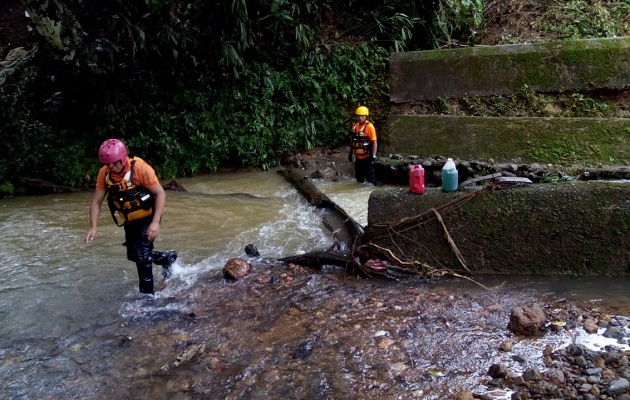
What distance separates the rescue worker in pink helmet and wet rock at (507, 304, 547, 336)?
10.0 feet

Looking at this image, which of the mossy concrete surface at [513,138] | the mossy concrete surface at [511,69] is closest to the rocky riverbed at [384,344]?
the mossy concrete surface at [513,138]

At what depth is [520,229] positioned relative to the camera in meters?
5.12

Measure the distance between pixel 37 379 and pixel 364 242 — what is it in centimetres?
320

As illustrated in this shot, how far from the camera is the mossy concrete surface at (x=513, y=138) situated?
8.44m

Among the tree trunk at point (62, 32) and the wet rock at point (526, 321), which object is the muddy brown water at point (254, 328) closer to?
the wet rock at point (526, 321)

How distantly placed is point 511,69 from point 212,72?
259 inches

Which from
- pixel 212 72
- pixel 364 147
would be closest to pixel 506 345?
pixel 364 147

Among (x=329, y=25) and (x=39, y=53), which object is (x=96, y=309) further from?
(x=329, y=25)

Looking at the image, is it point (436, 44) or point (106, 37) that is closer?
point (106, 37)

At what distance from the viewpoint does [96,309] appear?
16.9ft

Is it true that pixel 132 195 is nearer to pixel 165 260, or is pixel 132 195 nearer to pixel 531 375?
pixel 165 260

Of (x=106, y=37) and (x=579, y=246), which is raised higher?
(x=106, y=37)

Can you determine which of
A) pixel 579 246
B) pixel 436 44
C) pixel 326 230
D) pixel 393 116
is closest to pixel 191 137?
pixel 393 116

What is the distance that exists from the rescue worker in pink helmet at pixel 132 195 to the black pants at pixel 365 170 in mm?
5634
